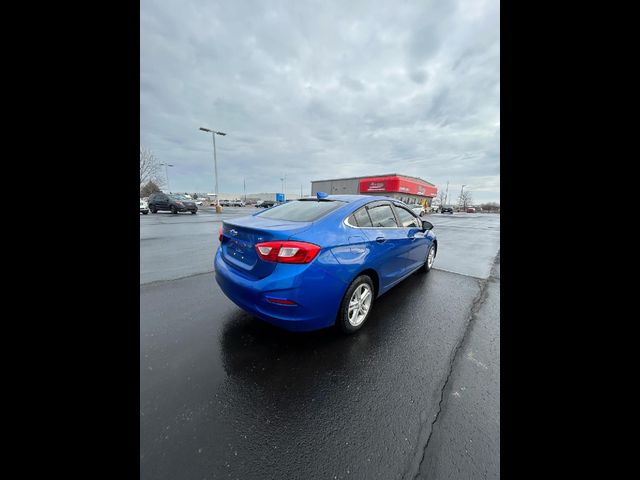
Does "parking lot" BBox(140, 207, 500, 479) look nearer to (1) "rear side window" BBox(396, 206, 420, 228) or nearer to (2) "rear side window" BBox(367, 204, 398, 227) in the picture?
(2) "rear side window" BBox(367, 204, 398, 227)

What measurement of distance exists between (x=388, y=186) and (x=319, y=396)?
4792 centimetres

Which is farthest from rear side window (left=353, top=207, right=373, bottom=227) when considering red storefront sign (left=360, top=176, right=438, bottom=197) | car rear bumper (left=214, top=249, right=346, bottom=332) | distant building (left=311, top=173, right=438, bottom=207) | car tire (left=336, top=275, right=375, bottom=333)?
red storefront sign (left=360, top=176, right=438, bottom=197)

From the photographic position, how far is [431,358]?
237 cm

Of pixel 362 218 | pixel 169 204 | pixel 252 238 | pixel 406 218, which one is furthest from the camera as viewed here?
pixel 169 204

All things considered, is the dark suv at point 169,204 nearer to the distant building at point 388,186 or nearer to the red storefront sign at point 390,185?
the distant building at point 388,186

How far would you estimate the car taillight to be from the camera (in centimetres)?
217

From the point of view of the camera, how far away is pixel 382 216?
3.38m

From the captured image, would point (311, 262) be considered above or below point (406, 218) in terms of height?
below

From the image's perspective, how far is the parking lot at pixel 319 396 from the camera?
1.39 meters

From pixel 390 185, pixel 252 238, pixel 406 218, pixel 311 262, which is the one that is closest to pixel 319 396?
pixel 311 262

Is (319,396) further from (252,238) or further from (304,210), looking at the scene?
(304,210)

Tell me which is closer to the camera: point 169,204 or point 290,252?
point 290,252
